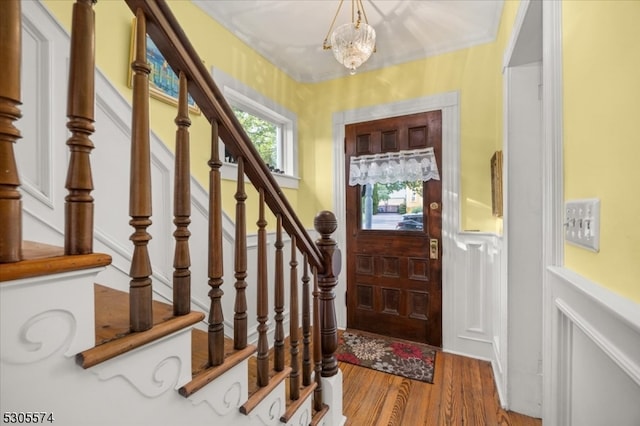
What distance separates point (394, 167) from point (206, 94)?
213cm

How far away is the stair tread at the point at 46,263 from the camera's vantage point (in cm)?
43

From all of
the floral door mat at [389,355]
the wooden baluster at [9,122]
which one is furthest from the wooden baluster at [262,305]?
the floral door mat at [389,355]

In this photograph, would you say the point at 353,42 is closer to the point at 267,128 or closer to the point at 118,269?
the point at 267,128

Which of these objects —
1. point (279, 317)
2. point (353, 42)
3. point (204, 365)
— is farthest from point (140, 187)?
point (353, 42)

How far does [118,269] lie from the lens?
1.41 metres

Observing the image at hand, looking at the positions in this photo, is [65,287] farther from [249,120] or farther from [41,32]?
[249,120]

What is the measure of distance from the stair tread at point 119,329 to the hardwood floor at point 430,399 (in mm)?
1448

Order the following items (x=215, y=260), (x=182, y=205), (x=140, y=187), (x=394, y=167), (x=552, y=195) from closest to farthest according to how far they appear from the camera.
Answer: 1. (x=140, y=187)
2. (x=182, y=205)
3. (x=215, y=260)
4. (x=552, y=195)
5. (x=394, y=167)

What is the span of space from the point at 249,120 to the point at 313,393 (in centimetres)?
222

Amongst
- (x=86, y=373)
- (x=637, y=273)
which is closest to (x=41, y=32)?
(x=86, y=373)

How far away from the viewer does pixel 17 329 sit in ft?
1.44

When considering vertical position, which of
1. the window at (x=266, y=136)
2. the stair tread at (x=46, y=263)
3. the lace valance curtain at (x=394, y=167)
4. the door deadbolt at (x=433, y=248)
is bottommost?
the door deadbolt at (x=433, y=248)

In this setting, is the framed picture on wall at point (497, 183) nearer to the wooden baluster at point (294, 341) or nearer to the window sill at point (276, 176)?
the wooden baluster at point (294, 341)

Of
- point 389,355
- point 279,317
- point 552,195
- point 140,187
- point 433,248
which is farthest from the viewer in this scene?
point 433,248
